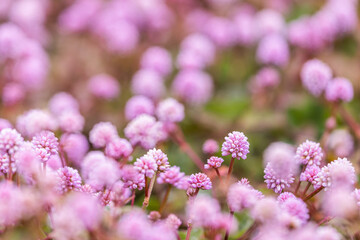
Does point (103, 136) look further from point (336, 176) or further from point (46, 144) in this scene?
point (336, 176)

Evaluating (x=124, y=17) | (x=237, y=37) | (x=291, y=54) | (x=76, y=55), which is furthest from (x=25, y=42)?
(x=291, y=54)

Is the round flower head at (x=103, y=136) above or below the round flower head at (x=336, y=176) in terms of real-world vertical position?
above

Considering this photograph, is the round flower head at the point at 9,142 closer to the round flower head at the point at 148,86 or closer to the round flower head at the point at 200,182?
the round flower head at the point at 200,182

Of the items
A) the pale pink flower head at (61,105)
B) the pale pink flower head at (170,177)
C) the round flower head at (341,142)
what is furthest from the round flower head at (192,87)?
the pale pink flower head at (170,177)

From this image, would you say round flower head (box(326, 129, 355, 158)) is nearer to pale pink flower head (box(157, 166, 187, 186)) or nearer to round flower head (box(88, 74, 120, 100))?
pale pink flower head (box(157, 166, 187, 186))

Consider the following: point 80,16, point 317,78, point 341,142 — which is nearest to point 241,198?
point 341,142
